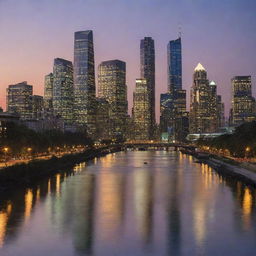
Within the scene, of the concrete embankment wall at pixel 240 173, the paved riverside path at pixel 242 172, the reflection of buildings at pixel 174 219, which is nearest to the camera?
the reflection of buildings at pixel 174 219

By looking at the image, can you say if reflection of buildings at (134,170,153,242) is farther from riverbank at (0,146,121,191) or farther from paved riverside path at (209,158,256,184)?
riverbank at (0,146,121,191)

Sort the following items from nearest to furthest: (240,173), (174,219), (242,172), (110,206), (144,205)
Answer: (174,219) < (110,206) < (144,205) < (240,173) < (242,172)

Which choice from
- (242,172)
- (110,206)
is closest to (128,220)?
(110,206)

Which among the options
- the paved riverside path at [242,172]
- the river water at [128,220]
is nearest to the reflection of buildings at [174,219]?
the river water at [128,220]

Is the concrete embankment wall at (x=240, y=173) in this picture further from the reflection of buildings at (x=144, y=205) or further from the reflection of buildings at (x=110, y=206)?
the reflection of buildings at (x=110, y=206)

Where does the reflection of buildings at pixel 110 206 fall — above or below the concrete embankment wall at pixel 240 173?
below

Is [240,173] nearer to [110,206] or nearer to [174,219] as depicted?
[110,206]

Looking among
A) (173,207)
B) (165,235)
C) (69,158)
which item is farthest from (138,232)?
(69,158)

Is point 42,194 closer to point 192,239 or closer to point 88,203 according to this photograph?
point 88,203
